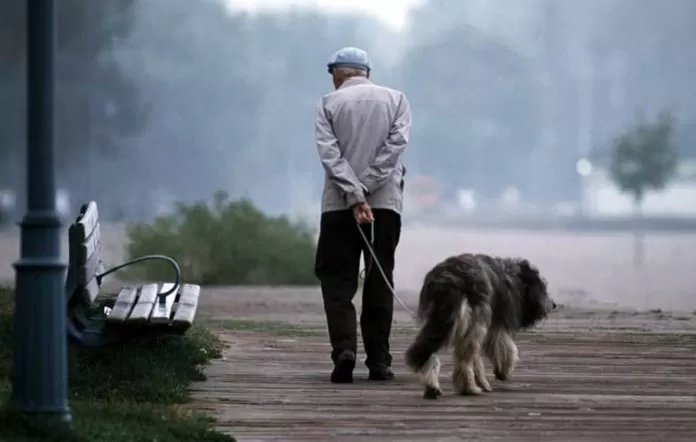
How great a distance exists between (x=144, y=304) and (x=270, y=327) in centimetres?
481

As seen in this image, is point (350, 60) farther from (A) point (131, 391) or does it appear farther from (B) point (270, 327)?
(B) point (270, 327)

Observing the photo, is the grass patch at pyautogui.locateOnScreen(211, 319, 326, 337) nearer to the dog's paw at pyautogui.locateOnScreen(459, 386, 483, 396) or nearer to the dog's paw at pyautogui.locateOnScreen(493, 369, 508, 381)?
the dog's paw at pyautogui.locateOnScreen(493, 369, 508, 381)

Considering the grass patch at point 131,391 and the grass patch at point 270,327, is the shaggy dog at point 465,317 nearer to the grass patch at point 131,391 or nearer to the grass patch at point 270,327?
the grass patch at point 131,391

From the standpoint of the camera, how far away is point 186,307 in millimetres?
9906

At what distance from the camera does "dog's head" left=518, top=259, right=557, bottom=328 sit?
10195mm

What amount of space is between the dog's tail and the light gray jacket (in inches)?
41.8

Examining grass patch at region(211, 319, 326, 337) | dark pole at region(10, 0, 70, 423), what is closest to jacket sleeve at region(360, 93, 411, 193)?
dark pole at region(10, 0, 70, 423)

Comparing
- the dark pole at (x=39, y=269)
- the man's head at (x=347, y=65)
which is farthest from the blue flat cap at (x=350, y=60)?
the dark pole at (x=39, y=269)

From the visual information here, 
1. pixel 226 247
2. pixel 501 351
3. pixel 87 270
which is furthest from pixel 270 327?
pixel 226 247

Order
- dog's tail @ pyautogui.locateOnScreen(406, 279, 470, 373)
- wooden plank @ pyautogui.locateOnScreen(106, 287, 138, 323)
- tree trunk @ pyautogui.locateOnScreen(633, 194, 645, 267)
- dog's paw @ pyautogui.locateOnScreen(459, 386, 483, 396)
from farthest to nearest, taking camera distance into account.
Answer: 1. tree trunk @ pyautogui.locateOnScreen(633, 194, 645, 267)
2. dog's paw @ pyautogui.locateOnScreen(459, 386, 483, 396)
3. wooden plank @ pyautogui.locateOnScreen(106, 287, 138, 323)
4. dog's tail @ pyautogui.locateOnScreen(406, 279, 470, 373)

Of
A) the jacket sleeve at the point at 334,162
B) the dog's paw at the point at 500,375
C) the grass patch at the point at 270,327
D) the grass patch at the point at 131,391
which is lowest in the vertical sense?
the grass patch at the point at 270,327

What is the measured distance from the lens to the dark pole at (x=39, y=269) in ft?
24.3

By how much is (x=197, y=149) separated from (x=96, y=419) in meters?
71.0

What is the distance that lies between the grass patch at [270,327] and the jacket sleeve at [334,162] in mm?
3905
